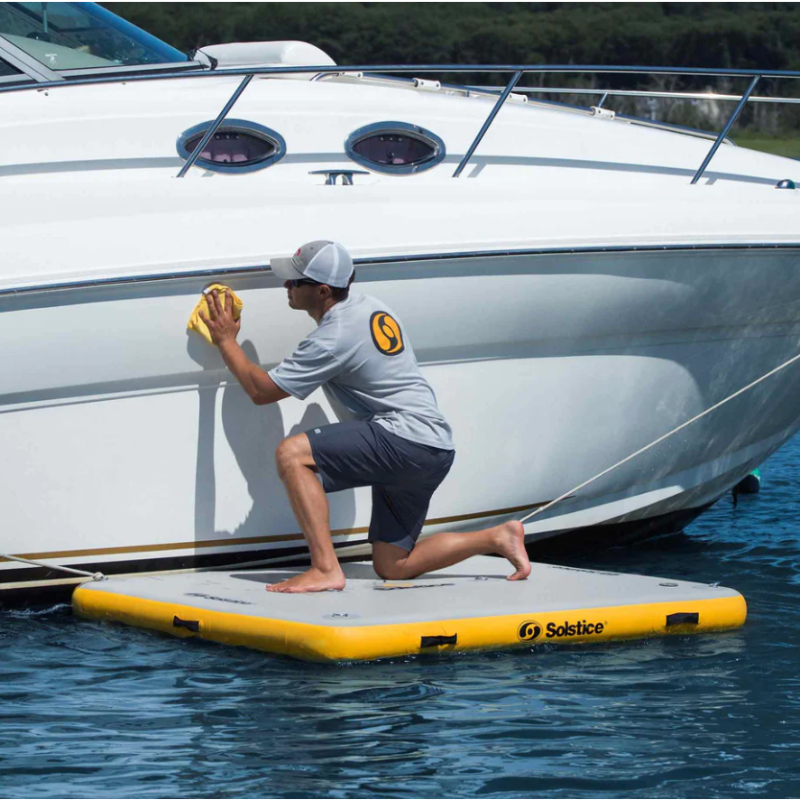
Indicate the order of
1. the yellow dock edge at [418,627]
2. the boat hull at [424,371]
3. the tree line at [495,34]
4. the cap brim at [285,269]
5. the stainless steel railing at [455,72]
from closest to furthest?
the yellow dock edge at [418,627] → the cap brim at [285,269] → the boat hull at [424,371] → the stainless steel railing at [455,72] → the tree line at [495,34]

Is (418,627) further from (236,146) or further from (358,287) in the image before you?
(236,146)

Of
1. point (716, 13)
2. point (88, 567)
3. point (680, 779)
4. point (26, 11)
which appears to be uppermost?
point (716, 13)

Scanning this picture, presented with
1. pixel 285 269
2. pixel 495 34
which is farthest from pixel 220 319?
pixel 495 34

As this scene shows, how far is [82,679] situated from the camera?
148 inches

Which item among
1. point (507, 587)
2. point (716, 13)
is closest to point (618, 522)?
point (507, 587)

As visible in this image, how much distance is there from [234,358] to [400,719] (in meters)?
1.31

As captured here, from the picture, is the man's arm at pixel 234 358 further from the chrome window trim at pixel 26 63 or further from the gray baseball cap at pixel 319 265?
the chrome window trim at pixel 26 63

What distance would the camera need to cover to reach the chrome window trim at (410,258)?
4.05 m

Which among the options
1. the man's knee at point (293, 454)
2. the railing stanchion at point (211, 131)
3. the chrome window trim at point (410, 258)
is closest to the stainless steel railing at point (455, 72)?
the railing stanchion at point (211, 131)

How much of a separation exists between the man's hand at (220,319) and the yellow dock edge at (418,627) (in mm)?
863

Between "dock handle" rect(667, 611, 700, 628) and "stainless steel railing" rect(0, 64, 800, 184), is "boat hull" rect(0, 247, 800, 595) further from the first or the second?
"dock handle" rect(667, 611, 700, 628)

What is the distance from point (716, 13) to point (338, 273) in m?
41.3

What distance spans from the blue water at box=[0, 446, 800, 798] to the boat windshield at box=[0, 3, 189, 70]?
7.18 ft

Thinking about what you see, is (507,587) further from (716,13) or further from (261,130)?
(716,13)
